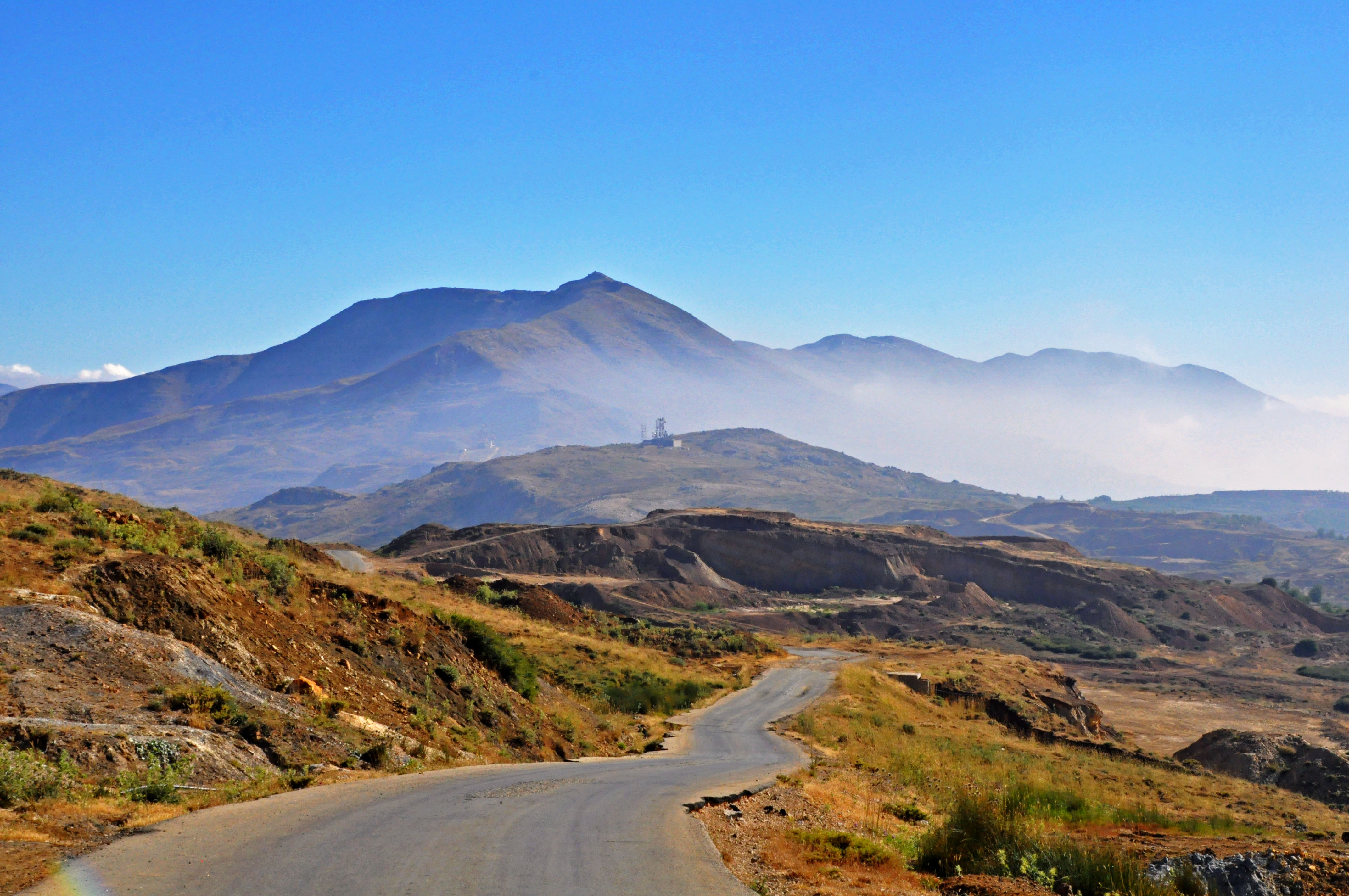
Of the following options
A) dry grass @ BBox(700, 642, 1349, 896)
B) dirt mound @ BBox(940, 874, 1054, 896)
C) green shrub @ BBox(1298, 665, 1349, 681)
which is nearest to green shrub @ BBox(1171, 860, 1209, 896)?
dry grass @ BBox(700, 642, 1349, 896)

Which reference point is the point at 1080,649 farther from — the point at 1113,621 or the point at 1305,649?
the point at 1305,649

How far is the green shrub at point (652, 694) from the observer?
1313 inches

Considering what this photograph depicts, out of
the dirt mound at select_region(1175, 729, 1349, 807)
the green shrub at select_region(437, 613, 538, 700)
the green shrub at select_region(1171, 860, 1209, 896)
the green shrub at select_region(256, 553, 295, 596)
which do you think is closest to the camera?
the green shrub at select_region(1171, 860, 1209, 896)

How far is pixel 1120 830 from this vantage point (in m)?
15.1

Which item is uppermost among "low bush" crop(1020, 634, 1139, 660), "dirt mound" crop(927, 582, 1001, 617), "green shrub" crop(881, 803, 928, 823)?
"green shrub" crop(881, 803, 928, 823)

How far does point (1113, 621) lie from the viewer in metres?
95.4

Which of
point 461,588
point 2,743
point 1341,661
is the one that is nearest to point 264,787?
point 2,743

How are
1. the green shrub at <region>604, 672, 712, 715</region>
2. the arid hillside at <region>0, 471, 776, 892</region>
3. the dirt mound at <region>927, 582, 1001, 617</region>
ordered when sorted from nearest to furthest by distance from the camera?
the arid hillside at <region>0, 471, 776, 892</region> < the green shrub at <region>604, 672, 712, 715</region> < the dirt mound at <region>927, 582, 1001, 617</region>

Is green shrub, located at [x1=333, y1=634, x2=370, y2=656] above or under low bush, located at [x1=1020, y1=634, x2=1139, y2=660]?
above

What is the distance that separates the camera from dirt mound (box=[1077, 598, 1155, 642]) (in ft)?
306

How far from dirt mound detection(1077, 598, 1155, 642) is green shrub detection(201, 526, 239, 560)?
3441 inches

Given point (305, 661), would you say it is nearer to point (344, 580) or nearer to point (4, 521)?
point (4, 521)

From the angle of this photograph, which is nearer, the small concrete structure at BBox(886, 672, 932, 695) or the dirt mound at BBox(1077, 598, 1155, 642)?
the small concrete structure at BBox(886, 672, 932, 695)

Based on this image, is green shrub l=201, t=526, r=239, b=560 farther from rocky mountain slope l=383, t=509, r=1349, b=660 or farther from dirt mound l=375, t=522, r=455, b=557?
dirt mound l=375, t=522, r=455, b=557
